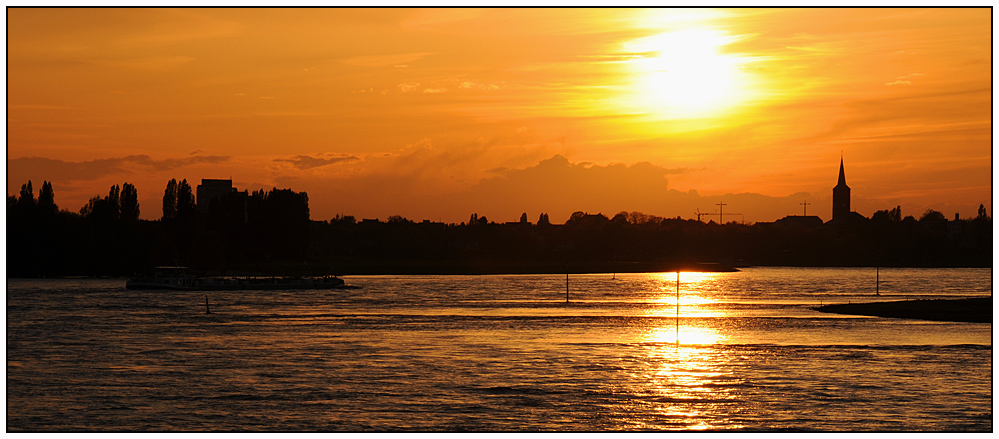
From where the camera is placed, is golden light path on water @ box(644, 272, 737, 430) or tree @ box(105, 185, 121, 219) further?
tree @ box(105, 185, 121, 219)

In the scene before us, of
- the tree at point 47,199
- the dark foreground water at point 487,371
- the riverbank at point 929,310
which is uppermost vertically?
the tree at point 47,199

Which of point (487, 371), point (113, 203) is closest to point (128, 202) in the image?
point (113, 203)

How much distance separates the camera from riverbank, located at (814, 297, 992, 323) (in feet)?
296

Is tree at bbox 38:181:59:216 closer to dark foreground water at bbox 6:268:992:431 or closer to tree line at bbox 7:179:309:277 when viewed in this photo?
tree line at bbox 7:179:309:277

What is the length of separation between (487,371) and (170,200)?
5827 inches

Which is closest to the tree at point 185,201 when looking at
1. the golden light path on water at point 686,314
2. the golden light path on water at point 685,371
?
the golden light path on water at point 686,314

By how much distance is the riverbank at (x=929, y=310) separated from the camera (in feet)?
296

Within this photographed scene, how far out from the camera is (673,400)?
144 feet

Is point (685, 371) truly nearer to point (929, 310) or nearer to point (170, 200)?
point (929, 310)

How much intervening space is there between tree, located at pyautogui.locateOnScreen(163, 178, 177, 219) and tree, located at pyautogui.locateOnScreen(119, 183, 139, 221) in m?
5.44

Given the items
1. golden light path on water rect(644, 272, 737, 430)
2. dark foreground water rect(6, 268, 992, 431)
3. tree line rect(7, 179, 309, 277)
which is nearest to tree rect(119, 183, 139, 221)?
tree line rect(7, 179, 309, 277)

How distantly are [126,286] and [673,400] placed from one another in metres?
122

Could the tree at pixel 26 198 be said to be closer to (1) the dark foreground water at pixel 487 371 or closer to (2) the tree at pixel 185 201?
(2) the tree at pixel 185 201

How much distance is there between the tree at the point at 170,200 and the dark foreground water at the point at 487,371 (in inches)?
3448
